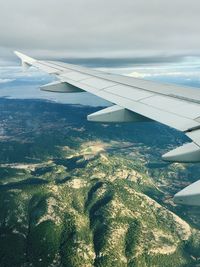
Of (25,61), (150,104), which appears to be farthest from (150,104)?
(25,61)

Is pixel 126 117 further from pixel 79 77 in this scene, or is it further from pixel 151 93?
pixel 79 77

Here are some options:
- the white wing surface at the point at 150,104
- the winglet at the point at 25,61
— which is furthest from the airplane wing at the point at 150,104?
the winglet at the point at 25,61

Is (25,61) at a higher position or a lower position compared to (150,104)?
higher

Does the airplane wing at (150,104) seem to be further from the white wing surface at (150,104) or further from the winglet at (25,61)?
the winglet at (25,61)

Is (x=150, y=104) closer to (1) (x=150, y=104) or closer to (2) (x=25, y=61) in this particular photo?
(1) (x=150, y=104)

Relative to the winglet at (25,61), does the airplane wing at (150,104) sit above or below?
→ below

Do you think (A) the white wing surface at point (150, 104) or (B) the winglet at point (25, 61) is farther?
(B) the winglet at point (25, 61)

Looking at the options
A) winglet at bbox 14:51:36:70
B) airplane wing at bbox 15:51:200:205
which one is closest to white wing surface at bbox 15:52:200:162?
airplane wing at bbox 15:51:200:205

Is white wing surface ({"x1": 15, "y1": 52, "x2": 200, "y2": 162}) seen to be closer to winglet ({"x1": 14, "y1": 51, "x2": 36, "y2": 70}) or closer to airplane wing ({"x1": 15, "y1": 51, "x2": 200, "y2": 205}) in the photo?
airplane wing ({"x1": 15, "y1": 51, "x2": 200, "y2": 205})

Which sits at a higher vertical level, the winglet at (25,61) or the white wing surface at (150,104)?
the winglet at (25,61)

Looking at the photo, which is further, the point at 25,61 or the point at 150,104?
the point at 25,61
